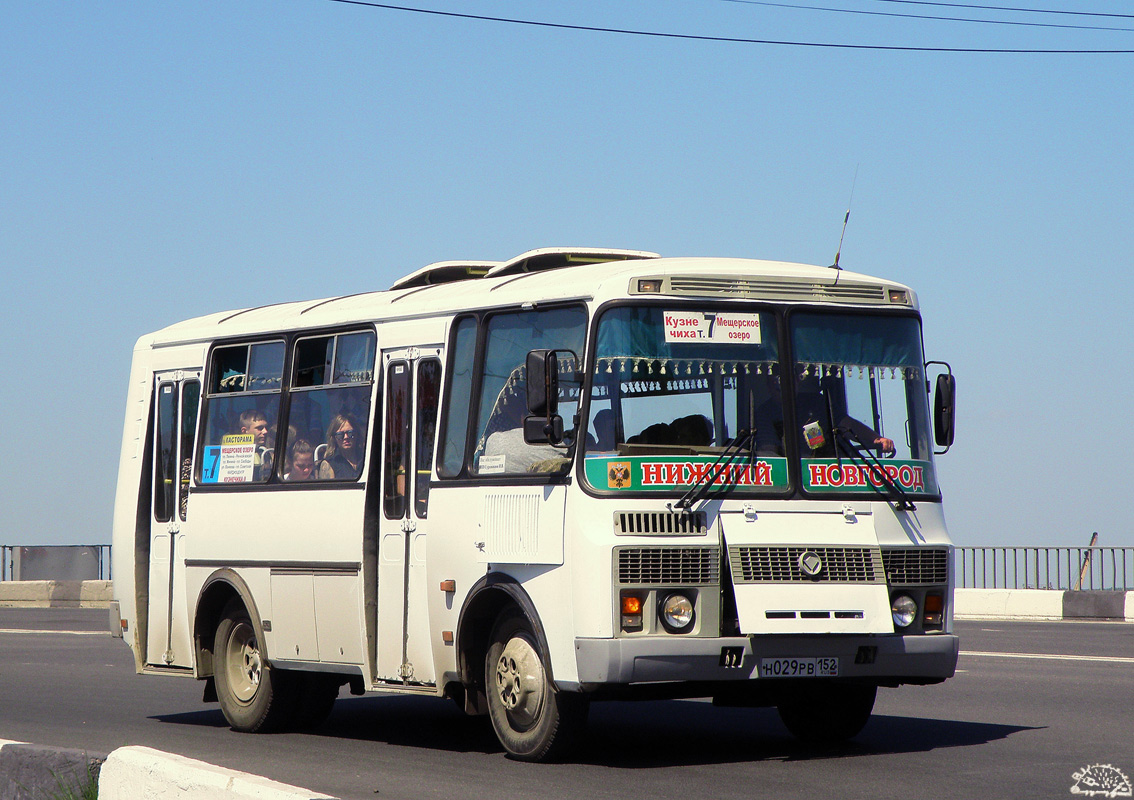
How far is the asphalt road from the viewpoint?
31.2 feet

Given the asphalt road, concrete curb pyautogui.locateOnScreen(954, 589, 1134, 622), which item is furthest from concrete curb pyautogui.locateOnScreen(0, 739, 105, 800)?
concrete curb pyautogui.locateOnScreen(954, 589, 1134, 622)

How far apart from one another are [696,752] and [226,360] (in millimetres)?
5269

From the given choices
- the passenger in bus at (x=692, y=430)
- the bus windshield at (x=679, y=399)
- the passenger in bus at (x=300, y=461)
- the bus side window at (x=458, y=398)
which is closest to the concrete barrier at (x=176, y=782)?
the bus windshield at (x=679, y=399)

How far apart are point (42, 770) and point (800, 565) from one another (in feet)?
14.6

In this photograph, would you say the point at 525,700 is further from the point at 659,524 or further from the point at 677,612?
the point at 659,524

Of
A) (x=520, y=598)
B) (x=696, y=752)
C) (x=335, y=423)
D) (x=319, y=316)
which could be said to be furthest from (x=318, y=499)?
(x=696, y=752)

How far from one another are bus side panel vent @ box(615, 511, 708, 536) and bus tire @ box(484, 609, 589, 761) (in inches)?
39.7

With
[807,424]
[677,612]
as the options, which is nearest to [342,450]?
[677,612]

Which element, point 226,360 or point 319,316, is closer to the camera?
point 319,316

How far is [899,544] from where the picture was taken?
10594mm

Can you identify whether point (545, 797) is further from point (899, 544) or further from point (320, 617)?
point (320, 617)

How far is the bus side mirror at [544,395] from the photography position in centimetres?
994

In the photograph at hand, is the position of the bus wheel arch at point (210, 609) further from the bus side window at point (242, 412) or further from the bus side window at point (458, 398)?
the bus side window at point (458, 398)

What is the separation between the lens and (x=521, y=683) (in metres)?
10.5
